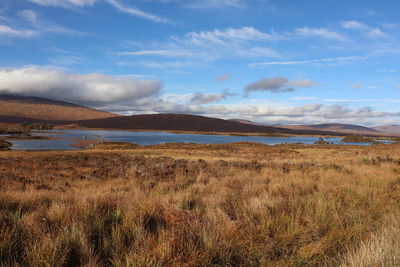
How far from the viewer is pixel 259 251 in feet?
11.4

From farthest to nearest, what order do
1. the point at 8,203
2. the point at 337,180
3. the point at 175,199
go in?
the point at 337,180, the point at 175,199, the point at 8,203

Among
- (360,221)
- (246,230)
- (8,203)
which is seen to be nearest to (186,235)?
(246,230)

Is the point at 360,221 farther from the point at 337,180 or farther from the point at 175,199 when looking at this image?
the point at 337,180

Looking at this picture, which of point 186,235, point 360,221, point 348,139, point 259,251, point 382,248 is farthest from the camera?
point 348,139

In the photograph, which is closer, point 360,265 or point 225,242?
point 360,265

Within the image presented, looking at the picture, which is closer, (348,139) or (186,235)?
(186,235)

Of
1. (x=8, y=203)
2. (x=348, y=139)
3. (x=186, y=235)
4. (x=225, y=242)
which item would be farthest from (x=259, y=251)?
(x=348, y=139)

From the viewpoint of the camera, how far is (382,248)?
3229mm

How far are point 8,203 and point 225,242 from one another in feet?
15.3

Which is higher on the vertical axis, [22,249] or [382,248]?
[382,248]

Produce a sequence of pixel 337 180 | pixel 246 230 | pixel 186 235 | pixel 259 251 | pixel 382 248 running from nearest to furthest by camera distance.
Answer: pixel 382 248, pixel 259 251, pixel 186 235, pixel 246 230, pixel 337 180

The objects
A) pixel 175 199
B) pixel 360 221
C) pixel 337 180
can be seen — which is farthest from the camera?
pixel 337 180

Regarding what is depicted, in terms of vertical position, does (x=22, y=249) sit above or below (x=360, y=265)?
below

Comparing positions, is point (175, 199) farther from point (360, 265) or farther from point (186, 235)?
point (360, 265)
